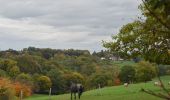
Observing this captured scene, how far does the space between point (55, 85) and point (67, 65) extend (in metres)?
24.9

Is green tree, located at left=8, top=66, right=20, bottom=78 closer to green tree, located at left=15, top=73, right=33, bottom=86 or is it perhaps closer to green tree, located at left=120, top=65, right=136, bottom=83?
green tree, located at left=15, top=73, right=33, bottom=86

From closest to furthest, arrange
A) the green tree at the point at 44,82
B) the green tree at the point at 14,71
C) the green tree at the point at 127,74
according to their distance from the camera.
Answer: the green tree at the point at 127,74
the green tree at the point at 44,82
the green tree at the point at 14,71

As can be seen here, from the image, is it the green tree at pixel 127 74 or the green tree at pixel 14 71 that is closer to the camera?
the green tree at pixel 127 74

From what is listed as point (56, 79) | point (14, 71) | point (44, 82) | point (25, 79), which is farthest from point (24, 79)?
point (14, 71)

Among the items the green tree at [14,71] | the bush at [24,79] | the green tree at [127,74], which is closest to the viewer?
the green tree at [127,74]

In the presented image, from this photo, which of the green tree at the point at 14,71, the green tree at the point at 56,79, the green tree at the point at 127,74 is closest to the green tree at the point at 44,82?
the green tree at the point at 56,79

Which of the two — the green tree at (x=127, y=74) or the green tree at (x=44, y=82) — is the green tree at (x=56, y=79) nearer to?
the green tree at (x=44, y=82)

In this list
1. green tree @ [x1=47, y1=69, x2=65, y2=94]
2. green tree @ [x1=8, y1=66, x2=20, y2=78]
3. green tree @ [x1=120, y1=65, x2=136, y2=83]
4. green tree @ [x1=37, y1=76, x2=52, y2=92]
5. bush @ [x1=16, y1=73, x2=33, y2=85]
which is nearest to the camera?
green tree @ [x1=120, y1=65, x2=136, y2=83]

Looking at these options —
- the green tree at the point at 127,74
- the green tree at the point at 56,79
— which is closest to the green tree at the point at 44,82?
the green tree at the point at 56,79

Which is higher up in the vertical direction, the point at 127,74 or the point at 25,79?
the point at 127,74

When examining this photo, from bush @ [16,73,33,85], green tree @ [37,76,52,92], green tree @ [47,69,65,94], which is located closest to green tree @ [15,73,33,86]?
bush @ [16,73,33,85]

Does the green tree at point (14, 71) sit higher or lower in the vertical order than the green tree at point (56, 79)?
higher

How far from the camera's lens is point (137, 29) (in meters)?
30.6

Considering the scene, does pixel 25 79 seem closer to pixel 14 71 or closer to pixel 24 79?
pixel 24 79
